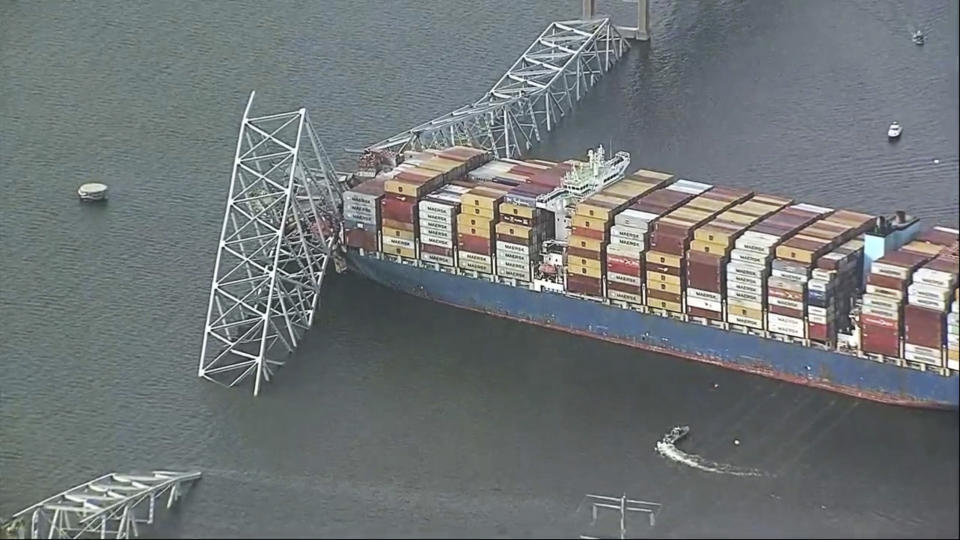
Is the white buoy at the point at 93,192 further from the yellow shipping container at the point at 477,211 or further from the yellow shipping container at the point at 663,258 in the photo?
the yellow shipping container at the point at 663,258

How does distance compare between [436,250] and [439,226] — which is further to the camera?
[436,250]

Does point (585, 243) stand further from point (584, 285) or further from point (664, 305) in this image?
point (664, 305)

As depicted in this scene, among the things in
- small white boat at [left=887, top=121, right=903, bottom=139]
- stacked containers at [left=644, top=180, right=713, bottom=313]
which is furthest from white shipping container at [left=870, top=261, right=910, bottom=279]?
small white boat at [left=887, top=121, right=903, bottom=139]

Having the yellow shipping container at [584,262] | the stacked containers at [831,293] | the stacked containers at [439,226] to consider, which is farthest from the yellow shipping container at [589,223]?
the stacked containers at [831,293]

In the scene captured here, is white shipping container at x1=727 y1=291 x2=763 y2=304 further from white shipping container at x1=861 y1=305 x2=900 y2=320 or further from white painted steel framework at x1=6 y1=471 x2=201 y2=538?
white painted steel framework at x1=6 y1=471 x2=201 y2=538

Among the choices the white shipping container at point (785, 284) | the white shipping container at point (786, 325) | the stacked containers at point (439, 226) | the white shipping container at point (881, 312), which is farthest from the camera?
the stacked containers at point (439, 226)

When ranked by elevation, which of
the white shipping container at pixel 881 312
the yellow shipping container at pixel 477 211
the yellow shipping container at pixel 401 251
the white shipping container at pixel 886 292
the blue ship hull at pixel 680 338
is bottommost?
the blue ship hull at pixel 680 338

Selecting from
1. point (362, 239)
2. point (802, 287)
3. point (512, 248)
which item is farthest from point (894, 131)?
point (362, 239)
